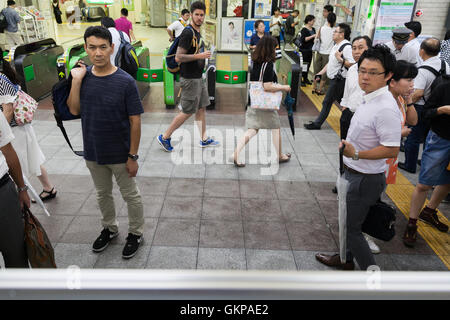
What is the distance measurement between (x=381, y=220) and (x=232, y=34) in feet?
39.5

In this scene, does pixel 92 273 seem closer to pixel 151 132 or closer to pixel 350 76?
pixel 350 76

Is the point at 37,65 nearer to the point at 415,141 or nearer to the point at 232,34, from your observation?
the point at 415,141

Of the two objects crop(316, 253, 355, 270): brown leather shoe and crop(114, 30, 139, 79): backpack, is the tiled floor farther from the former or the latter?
crop(114, 30, 139, 79): backpack

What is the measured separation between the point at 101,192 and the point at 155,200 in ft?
3.26

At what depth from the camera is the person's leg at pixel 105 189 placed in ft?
9.46

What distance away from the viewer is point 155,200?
12.9 feet

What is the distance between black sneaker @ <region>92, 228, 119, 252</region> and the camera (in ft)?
10.2

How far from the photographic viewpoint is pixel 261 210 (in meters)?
3.83

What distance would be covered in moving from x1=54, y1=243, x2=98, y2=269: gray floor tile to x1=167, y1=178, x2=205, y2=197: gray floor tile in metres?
1.19

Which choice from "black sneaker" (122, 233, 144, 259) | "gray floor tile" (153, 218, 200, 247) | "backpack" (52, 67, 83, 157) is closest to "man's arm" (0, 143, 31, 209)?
"backpack" (52, 67, 83, 157)

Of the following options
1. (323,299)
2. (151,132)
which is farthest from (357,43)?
(323,299)

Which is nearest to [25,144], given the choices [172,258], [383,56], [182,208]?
[182,208]

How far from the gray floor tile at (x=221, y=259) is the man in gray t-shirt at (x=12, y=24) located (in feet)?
35.2

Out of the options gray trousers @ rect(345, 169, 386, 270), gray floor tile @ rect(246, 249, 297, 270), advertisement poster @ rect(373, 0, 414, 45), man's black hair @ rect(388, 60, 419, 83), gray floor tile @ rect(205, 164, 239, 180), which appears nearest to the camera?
gray trousers @ rect(345, 169, 386, 270)
